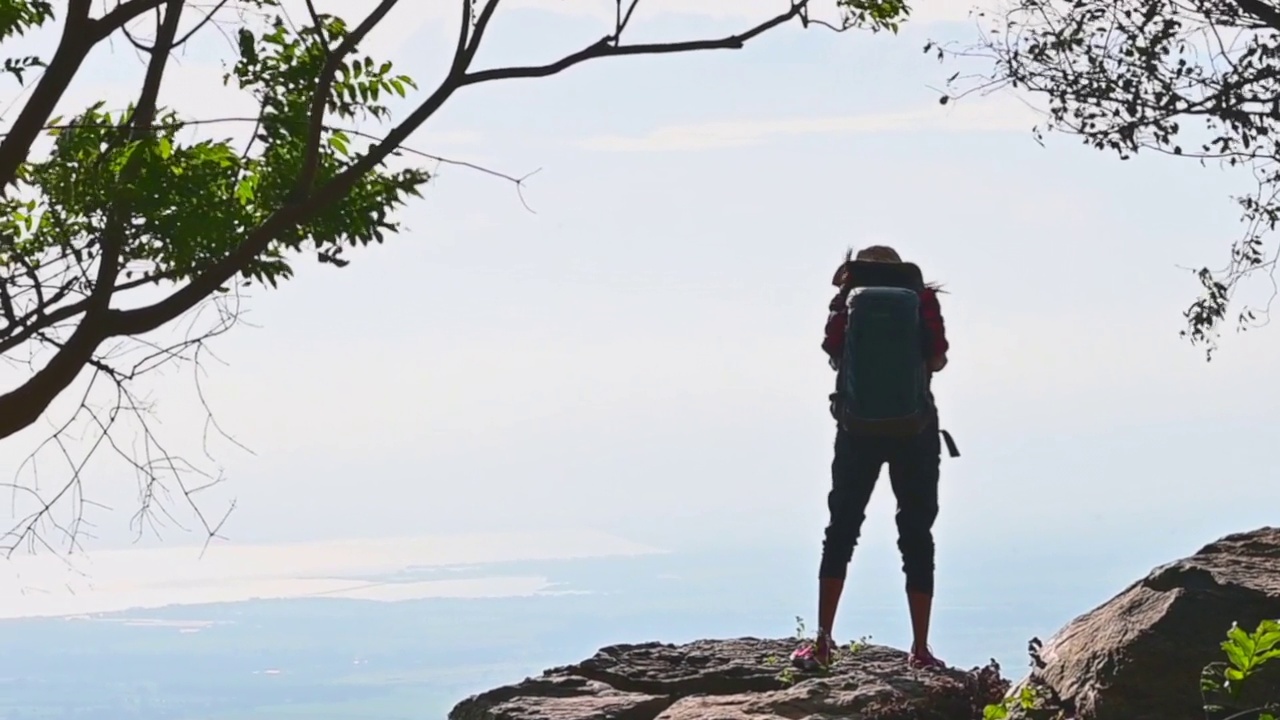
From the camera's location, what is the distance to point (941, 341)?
9.09 metres

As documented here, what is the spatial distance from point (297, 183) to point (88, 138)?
5.24 ft

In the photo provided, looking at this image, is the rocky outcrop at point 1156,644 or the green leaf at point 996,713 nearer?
the rocky outcrop at point 1156,644

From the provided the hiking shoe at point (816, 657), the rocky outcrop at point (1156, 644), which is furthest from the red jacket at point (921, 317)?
the rocky outcrop at point (1156, 644)

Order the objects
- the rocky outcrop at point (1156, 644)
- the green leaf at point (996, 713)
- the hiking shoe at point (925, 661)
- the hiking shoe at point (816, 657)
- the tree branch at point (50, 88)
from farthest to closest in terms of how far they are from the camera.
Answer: the tree branch at point (50, 88) → the hiking shoe at point (816, 657) → the hiking shoe at point (925, 661) → the green leaf at point (996, 713) → the rocky outcrop at point (1156, 644)

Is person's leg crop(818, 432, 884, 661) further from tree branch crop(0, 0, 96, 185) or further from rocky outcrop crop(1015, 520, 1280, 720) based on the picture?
tree branch crop(0, 0, 96, 185)

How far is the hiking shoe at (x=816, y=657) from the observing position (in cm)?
948

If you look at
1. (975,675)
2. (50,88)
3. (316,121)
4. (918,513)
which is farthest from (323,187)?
(975,675)

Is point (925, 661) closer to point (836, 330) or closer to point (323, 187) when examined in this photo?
point (836, 330)

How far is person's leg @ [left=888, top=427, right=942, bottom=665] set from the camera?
9078mm

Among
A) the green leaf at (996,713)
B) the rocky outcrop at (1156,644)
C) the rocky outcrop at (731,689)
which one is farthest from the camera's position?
the rocky outcrop at (731,689)

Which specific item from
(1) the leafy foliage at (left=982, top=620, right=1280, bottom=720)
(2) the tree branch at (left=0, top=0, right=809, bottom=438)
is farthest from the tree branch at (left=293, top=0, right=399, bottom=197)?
(1) the leafy foliage at (left=982, top=620, right=1280, bottom=720)

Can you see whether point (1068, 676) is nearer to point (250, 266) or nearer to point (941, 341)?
point (941, 341)

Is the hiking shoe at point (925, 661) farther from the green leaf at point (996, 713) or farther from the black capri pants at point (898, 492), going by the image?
the green leaf at point (996, 713)

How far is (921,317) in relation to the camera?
29.8 feet
